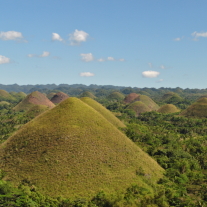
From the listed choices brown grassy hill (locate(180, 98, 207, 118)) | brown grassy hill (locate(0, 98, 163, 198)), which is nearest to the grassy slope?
brown grassy hill (locate(180, 98, 207, 118))

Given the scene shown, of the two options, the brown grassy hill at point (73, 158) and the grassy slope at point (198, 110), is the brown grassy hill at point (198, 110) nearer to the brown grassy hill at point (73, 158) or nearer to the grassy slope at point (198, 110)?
the grassy slope at point (198, 110)

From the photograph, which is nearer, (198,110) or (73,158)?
(73,158)

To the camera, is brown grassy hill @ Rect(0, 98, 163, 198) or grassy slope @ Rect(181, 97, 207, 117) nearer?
brown grassy hill @ Rect(0, 98, 163, 198)

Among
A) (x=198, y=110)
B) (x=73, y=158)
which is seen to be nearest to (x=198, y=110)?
(x=198, y=110)

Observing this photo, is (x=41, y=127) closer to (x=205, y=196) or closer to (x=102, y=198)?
Answer: (x=102, y=198)

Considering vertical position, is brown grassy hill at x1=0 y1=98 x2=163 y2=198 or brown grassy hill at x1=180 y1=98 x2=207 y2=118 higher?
brown grassy hill at x1=180 y1=98 x2=207 y2=118

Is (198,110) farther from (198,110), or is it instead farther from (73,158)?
(73,158)

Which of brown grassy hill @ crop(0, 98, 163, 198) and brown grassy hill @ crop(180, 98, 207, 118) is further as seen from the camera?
brown grassy hill @ crop(180, 98, 207, 118)

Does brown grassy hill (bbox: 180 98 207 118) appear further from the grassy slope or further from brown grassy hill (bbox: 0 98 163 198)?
brown grassy hill (bbox: 0 98 163 198)
